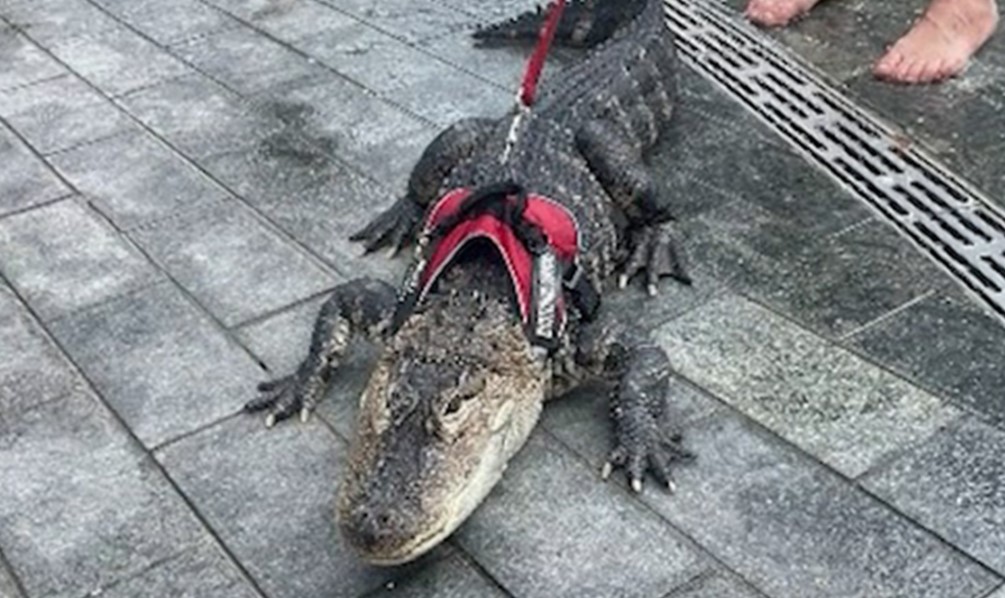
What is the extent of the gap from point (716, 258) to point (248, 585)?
2.24 m

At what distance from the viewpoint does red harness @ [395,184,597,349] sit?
167 inches

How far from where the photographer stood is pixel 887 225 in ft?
17.7

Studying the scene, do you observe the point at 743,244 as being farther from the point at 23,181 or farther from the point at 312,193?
the point at 23,181

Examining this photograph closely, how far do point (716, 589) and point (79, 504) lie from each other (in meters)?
1.80

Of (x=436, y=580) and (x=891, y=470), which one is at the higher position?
(x=891, y=470)

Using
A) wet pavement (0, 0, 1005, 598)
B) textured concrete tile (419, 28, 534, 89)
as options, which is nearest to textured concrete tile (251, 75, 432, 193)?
wet pavement (0, 0, 1005, 598)

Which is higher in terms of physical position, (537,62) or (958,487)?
(537,62)

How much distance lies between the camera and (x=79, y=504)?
402cm

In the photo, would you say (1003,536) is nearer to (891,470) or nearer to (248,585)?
(891,470)

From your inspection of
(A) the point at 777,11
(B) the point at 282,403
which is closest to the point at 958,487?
(B) the point at 282,403

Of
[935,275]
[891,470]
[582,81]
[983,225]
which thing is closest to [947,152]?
[983,225]

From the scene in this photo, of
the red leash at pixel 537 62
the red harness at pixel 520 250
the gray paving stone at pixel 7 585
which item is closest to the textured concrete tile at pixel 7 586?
the gray paving stone at pixel 7 585

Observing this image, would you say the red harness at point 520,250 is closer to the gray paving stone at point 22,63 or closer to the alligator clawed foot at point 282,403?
the alligator clawed foot at point 282,403

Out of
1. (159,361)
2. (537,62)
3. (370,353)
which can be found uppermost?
(537,62)
